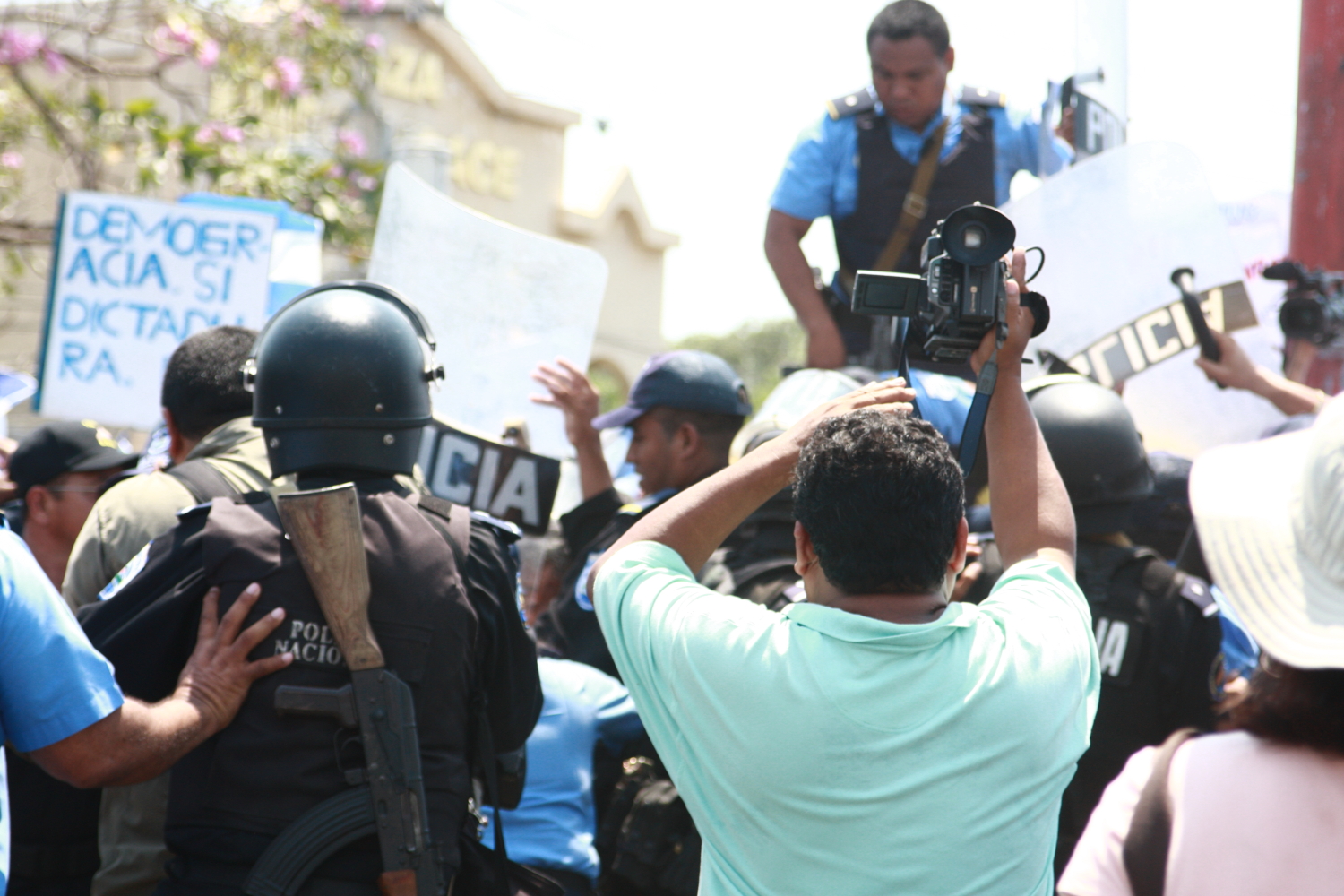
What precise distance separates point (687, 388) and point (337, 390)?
5.20ft

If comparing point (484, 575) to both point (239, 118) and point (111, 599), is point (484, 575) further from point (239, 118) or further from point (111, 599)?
point (239, 118)

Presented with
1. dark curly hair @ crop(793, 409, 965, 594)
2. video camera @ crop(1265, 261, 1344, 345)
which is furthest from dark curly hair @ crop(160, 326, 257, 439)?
video camera @ crop(1265, 261, 1344, 345)

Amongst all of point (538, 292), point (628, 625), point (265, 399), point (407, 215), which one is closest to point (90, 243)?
point (407, 215)

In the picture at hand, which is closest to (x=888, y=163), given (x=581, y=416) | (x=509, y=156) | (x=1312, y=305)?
(x=581, y=416)

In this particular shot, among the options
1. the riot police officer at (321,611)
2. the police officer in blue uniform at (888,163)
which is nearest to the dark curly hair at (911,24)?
the police officer in blue uniform at (888,163)

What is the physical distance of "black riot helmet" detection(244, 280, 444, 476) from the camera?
260 cm

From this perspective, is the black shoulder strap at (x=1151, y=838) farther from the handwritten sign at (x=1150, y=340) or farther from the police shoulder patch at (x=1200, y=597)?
the handwritten sign at (x=1150, y=340)

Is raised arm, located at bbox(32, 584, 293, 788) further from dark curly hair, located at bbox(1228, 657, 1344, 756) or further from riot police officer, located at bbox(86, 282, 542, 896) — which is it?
dark curly hair, located at bbox(1228, 657, 1344, 756)

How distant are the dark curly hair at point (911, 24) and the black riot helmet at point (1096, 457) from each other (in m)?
1.72

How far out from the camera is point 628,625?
1.96 metres

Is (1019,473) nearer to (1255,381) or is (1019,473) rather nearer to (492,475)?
(492,475)

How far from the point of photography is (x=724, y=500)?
2092mm

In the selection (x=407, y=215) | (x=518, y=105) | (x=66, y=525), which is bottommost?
(x=66, y=525)

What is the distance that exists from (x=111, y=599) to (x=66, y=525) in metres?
1.56
